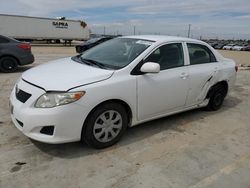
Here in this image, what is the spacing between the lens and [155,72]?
3988mm

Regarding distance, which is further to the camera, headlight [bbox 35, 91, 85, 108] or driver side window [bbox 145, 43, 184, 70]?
driver side window [bbox 145, 43, 184, 70]

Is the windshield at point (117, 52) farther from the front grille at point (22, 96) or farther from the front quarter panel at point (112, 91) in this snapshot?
the front grille at point (22, 96)

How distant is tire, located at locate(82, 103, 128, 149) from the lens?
11.8 ft

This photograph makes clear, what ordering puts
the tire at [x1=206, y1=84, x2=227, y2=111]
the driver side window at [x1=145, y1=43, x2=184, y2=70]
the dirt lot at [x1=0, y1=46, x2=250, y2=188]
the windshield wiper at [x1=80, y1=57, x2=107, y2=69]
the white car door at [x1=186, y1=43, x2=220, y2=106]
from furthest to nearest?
the tire at [x1=206, y1=84, x2=227, y2=111]
the white car door at [x1=186, y1=43, x2=220, y2=106]
the driver side window at [x1=145, y1=43, x2=184, y2=70]
the windshield wiper at [x1=80, y1=57, x2=107, y2=69]
the dirt lot at [x1=0, y1=46, x2=250, y2=188]

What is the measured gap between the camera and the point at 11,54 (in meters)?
9.79

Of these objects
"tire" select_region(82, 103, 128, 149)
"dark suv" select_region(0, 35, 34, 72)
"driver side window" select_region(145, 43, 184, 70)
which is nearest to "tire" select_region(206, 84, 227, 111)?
"driver side window" select_region(145, 43, 184, 70)

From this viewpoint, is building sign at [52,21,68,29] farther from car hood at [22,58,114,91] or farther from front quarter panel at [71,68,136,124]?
front quarter panel at [71,68,136,124]

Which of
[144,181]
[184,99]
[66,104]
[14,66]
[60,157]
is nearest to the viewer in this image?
[144,181]

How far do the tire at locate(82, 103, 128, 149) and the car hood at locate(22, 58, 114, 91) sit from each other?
1.35 ft

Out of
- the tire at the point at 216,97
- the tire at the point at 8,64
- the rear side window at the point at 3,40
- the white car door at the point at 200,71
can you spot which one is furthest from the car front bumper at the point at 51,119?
the rear side window at the point at 3,40

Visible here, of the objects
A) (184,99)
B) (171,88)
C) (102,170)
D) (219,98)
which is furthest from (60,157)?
(219,98)

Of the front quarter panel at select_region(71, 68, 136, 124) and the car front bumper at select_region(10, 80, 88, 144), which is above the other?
the front quarter panel at select_region(71, 68, 136, 124)

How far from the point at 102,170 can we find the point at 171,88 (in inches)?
73.0

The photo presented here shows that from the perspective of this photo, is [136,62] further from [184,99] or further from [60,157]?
[60,157]
